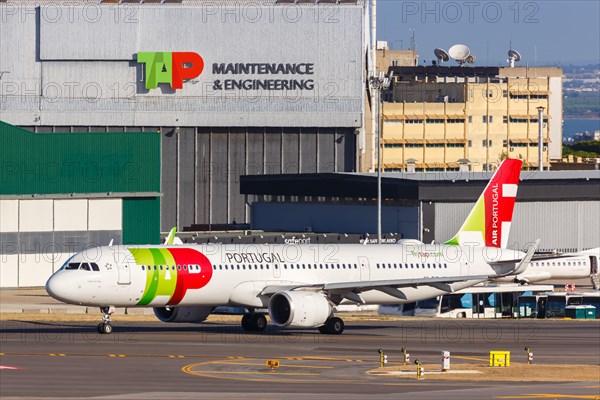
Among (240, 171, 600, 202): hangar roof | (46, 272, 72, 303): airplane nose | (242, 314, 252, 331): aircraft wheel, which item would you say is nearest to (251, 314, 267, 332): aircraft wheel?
(242, 314, 252, 331): aircraft wheel

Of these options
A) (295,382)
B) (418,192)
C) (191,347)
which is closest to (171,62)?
(418,192)

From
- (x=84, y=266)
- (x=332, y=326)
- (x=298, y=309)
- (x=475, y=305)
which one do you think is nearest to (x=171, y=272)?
(x=84, y=266)

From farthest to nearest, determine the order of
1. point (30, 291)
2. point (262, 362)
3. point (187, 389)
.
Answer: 1. point (30, 291)
2. point (262, 362)
3. point (187, 389)

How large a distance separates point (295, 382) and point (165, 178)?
10184cm

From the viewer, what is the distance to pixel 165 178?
151375mm

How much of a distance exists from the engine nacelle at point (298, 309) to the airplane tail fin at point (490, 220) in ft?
48.5

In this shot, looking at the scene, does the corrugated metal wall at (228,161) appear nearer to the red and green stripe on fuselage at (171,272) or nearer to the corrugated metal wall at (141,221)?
the corrugated metal wall at (141,221)

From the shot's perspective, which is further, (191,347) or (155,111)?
(155,111)

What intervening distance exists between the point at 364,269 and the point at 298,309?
270 inches

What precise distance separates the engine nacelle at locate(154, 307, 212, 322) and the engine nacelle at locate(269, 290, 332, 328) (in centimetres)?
425

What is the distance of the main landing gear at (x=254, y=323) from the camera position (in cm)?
7125

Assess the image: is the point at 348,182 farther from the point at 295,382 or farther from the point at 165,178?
the point at 295,382

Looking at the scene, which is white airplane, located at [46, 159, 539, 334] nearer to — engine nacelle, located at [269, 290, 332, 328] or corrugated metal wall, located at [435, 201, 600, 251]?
engine nacelle, located at [269, 290, 332, 328]

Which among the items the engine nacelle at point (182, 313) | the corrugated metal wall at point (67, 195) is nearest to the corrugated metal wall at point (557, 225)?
the corrugated metal wall at point (67, 195)
